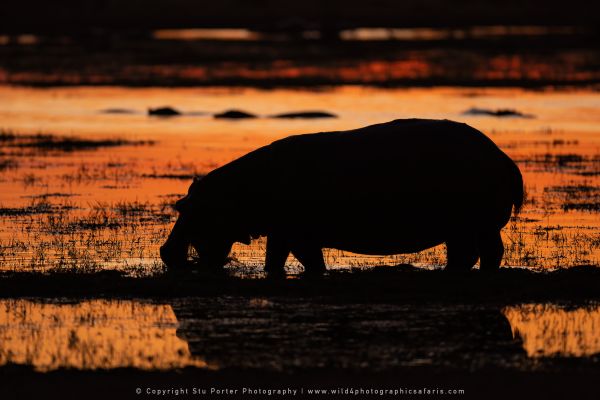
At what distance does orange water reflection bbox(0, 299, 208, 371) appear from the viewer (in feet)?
36.3

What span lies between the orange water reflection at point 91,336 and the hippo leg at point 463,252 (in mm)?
3079

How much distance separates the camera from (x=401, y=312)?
12859 millimetres

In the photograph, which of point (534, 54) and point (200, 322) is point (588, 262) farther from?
point (534, 54)

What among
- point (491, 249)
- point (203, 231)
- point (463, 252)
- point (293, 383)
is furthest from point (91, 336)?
point (491, 249)

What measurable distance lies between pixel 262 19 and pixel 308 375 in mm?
91073

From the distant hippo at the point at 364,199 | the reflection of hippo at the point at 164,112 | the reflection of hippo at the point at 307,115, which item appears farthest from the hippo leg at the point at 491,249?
the reflection of hippo at the point at 164,112

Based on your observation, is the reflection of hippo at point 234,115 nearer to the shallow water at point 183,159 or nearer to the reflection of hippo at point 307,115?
the shallow water at point 183,159

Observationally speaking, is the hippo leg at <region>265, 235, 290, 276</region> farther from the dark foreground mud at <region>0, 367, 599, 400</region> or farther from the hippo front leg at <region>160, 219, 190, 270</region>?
the dark foreground mud at <region>0, 367, 599, 400</region>

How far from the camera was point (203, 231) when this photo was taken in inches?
595

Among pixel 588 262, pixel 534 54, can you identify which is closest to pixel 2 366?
pixel 588 262

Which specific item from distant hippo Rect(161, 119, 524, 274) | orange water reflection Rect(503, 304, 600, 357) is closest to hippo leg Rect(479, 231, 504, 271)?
distant hippo Rect(161, 119, 524, 274)

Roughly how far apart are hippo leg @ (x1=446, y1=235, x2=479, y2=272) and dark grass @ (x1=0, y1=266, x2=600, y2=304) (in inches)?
9.9

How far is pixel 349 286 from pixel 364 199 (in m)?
1.09

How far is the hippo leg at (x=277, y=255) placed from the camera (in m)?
14.8
